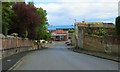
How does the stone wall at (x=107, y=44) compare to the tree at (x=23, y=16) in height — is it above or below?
below

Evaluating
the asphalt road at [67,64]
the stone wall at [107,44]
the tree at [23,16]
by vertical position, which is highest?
the tree at [23,16]

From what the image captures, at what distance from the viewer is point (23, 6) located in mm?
66562

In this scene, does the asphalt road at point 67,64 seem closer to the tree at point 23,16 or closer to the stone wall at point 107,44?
the stone wall at point 107,44

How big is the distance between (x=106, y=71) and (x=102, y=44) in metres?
31.9

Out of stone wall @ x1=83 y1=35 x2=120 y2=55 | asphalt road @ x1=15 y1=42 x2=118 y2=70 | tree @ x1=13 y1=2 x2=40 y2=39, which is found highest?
tree @ x1=13 y1=2 x2=40 y2=39

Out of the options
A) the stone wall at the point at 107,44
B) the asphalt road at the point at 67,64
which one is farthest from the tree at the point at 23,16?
the asphalt road at the point at 67,64

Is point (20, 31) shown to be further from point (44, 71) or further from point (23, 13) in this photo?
point (44, 71)

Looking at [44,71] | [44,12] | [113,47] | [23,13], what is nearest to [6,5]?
[113,47]

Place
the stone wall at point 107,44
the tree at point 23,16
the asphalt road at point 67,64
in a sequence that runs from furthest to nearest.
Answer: the tree at point 23,16 < the stone wall at point 107,44 < the asphalt road at point 67,64

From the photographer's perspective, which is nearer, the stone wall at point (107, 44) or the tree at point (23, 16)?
the stone wall at point (107, 44)

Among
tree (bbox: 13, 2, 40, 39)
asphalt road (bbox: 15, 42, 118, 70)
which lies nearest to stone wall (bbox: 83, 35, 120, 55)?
asphalt road (bbox: 15, 42, 118, 70)

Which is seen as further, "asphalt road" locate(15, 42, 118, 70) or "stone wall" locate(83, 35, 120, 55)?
"stone wall" locate(83, 35, 120, 55)

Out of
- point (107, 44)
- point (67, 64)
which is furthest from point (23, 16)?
point (67, 64)

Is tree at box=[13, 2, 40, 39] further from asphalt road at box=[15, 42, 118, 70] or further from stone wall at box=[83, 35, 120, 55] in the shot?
asphalt road at box=[15, 42, 118, 70]
